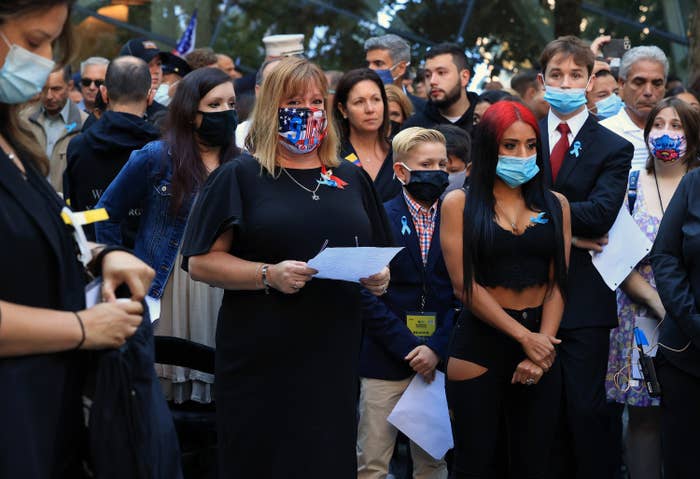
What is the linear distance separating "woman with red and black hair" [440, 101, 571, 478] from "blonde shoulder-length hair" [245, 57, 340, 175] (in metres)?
1.04

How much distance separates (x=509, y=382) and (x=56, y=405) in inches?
116

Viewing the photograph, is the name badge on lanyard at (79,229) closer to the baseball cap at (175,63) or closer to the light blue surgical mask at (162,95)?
the light blue surgical mask at (162,95)

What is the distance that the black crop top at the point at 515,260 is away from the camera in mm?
5402

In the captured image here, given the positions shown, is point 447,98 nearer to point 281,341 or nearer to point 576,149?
point 576,149

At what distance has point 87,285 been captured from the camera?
3.14 metres

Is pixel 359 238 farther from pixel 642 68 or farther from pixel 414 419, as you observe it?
pixel 642 68

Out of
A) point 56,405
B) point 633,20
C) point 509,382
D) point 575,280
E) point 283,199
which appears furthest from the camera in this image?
point 633,20

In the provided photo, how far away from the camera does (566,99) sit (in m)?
6.21

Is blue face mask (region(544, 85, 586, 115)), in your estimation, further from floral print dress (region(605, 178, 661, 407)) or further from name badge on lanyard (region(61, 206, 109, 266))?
name badge on lanyard (region(61, 206, 109, 266))

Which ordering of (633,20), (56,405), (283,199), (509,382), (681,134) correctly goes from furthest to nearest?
(633,20) < (681,134) < (509,382) < (283,199) < (56,405)

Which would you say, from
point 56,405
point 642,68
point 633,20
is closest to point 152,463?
point 56,405

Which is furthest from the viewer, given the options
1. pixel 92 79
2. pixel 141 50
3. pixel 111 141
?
pixel 92 79

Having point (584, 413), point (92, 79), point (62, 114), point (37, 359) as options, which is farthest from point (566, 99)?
point (92, 79)

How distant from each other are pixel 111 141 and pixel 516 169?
2801 millimetres
